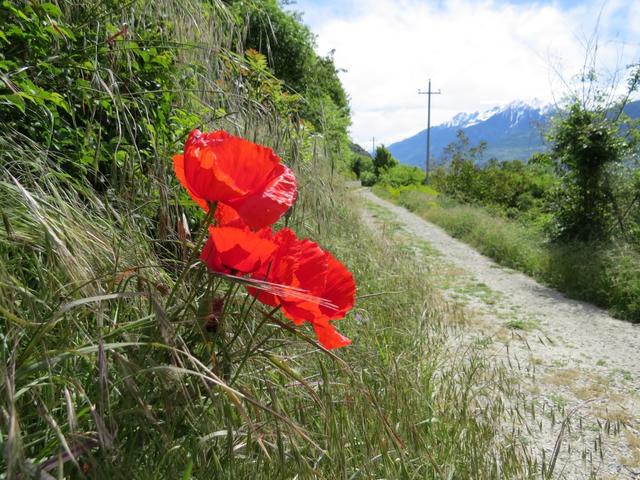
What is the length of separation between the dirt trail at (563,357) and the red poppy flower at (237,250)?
4.63 ft

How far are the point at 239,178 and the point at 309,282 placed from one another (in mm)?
191

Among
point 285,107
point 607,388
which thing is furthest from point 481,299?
point 285,107

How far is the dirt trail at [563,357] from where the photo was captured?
2.93 metres

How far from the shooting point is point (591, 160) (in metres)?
8.30

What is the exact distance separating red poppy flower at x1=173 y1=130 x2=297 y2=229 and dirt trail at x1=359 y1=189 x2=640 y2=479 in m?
1.38

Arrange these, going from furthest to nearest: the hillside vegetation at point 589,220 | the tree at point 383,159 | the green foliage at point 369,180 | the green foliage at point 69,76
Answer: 1. the tree at point 383,159
2. the green foliage at point 369,180
3. the hillside vegetation at point 589,220
4. the green foliage at point 69,76

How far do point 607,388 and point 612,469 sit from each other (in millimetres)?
1275

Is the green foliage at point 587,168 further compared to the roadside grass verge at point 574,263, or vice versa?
the green foliage at point 587,168

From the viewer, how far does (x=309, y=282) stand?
72cm

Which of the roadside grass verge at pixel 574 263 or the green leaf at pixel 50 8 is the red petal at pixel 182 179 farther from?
the roadside grass verge at pixel 574 263

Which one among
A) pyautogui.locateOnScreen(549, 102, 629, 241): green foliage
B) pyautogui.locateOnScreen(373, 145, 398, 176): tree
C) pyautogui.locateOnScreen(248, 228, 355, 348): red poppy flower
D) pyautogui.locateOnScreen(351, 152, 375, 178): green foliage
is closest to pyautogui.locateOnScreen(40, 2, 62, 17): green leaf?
pyautogui.locateOnScreen(248, 228, 355, 348): red poppy flower

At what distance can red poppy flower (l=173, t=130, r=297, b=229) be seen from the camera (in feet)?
2.25

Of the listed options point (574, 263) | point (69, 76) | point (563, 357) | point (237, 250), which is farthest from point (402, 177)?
point (237, 250)

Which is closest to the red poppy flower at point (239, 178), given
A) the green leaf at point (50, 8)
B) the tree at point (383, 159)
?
the green leaf at point (50, 8)
